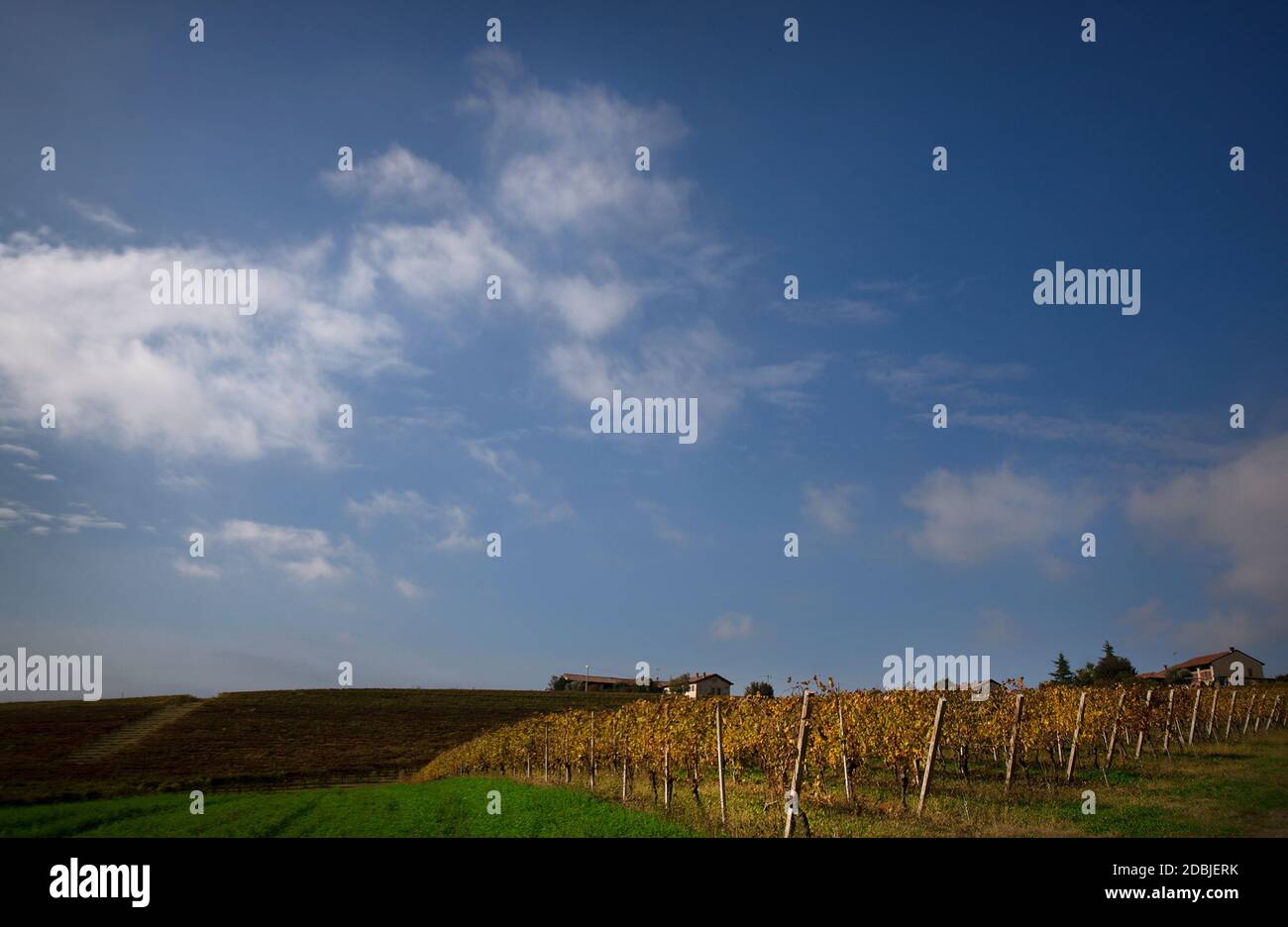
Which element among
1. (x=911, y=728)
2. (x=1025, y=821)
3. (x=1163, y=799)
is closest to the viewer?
(x=1025, y=821)

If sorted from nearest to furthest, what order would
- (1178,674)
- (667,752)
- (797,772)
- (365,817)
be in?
(797,772) → (667,752) → (365,817) → (1178,674)

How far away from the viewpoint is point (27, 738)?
2040 inches

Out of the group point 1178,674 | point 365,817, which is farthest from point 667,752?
point 1178,674

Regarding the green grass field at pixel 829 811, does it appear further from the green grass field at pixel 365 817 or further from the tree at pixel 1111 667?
the tree at pixel 1111 667

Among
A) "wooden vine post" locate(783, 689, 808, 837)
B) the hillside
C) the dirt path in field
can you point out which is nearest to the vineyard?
"wooden vine post" locate(783, 689, 808, 837)

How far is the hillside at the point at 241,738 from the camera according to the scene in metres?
43.3

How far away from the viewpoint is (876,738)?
19547 mm

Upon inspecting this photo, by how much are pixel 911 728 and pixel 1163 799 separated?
17.9 ft

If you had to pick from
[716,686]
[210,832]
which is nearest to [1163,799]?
[210,832]

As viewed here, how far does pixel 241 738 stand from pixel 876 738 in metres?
50.8

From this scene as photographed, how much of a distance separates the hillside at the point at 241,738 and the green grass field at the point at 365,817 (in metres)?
Result: 9.24

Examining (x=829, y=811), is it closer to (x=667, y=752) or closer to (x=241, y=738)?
(x=667, y=752)

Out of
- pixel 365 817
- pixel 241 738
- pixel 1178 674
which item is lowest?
pixel 241 738
